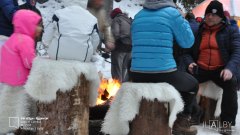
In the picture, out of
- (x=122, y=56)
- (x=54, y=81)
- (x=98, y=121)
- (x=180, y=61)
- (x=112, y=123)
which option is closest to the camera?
(x=54, y=81)

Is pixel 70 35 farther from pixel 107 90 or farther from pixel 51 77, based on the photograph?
pixel 107 90

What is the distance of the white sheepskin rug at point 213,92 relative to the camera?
6283 mm

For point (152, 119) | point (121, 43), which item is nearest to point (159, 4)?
point (152, 119)

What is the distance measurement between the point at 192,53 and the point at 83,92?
2406 millimetres

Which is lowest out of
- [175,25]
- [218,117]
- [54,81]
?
[218,117]

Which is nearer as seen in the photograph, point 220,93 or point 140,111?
point 140,111

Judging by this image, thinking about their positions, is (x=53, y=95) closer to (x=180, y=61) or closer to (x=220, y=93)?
(x=180, y=61)

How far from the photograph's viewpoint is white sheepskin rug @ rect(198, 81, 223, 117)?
6283 millimetres

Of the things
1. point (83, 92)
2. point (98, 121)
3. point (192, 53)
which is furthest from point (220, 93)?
point (83, 92)

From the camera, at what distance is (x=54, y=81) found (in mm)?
4379

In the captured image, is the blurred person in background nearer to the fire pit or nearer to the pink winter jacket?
the fire pit

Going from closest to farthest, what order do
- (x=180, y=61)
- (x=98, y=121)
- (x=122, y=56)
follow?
(x=98, y=121) → (x=180, y=61) → (x=122, y=56)

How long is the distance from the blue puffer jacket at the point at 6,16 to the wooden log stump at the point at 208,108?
335cm

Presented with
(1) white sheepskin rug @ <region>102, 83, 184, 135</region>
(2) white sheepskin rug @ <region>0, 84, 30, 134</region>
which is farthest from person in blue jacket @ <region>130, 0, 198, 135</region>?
(2) white sheepskin rug @ <region>0, 84, 30, 134</region>
